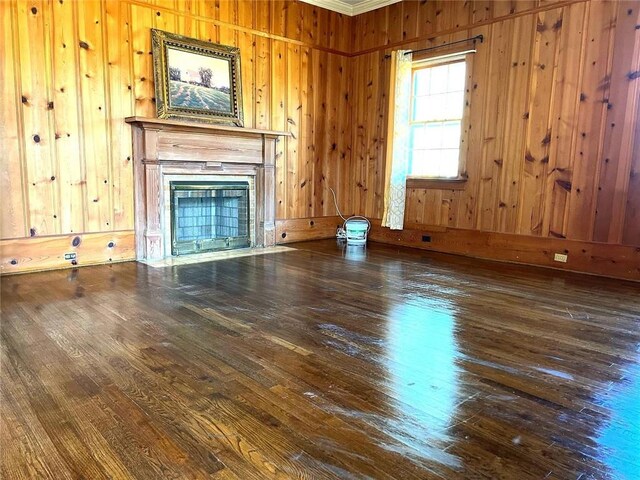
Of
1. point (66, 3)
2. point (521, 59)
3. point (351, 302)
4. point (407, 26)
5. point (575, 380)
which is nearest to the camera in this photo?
point (575, 380)

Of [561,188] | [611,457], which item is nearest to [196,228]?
[561,188]

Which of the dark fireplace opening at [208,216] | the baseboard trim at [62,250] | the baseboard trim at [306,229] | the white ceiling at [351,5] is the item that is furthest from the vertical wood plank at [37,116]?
the white ceiling at [351,5]

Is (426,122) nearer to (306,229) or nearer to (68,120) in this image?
(306,229)

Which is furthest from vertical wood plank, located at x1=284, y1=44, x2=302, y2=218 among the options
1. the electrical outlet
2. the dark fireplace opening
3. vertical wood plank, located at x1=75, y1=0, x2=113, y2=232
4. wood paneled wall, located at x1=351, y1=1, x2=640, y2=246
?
the electrical outlet

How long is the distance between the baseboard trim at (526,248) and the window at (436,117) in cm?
76

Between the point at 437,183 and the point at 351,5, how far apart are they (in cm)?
284

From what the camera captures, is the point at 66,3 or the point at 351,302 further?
the point at 66,3

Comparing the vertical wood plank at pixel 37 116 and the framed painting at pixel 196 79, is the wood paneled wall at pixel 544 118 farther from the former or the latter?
the vertical wood plank at pixel 37 116

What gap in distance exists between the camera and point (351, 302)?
3371 millimetres

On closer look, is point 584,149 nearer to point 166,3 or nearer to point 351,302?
point 351,302

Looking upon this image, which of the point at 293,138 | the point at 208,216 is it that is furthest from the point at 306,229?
the point at 208,216

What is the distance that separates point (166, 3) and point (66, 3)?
3.26ft

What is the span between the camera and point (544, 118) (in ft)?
15.8

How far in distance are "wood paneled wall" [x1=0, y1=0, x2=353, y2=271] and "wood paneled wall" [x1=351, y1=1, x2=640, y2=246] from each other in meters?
1.82
